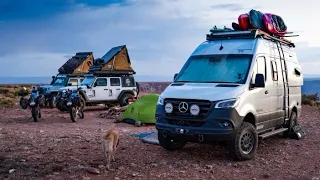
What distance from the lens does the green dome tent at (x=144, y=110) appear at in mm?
13383

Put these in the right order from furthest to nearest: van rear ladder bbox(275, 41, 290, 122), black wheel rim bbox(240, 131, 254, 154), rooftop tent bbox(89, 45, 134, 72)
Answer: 1. rooftop tent bbox(89, 45, 134, 72)
2. van rear ladder bbox(275, 41, 290, 122)
3. black wheel rim bbox(240, 131, 254, 154)

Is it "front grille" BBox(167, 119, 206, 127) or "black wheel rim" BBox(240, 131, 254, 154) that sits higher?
"front grille" BBox(167, 119, 206, 127)

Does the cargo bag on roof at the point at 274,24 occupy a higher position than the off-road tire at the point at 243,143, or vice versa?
the cargo bag on roof at the point at 274,24

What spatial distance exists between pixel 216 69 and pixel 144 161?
8.18 feet

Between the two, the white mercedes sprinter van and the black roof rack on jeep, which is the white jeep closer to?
the black roof rack on jeep

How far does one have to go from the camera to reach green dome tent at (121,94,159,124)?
43.9 ft

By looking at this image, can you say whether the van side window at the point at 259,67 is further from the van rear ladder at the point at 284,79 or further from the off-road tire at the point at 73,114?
the off-road tire at the point at 73,114

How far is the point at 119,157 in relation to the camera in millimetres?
7641

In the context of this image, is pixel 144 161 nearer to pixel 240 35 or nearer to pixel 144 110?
pixel 240 35

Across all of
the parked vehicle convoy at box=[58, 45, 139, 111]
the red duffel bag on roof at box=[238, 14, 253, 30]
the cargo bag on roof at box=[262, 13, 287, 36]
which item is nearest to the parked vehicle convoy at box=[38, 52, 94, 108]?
the parked vehicle convoy at box=[58, 45, 139, 111]

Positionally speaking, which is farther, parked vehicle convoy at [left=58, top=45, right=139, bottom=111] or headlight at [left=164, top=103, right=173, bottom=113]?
parked vehicle convoy at [left=58, top=45, right=139, bottom=111]

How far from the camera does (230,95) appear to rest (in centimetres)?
707

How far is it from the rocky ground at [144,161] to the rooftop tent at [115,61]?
11460mm

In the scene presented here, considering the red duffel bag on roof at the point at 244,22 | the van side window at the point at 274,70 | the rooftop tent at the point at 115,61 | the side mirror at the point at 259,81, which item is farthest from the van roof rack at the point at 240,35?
the rooftop tent at the point at 115,61
